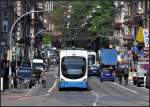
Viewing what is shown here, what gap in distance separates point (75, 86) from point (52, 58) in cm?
11422

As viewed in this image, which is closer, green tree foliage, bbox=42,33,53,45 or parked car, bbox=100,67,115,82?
parked car, bbox=100,67,115,82

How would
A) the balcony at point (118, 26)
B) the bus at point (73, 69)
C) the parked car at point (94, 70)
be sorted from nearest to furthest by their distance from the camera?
the bus at point (73, 69) < the parked car at point (94, 70) < the balcony at point (118, 26)

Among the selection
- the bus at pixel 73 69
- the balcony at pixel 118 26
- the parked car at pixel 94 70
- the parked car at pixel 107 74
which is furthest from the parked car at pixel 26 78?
the balcony at pixel 118 26

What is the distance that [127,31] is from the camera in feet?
382

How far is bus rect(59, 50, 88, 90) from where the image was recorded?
50.0 meters

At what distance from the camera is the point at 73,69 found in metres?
50.2

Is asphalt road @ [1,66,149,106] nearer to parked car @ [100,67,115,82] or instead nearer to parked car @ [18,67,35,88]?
parked car @ [18,67,35,88]

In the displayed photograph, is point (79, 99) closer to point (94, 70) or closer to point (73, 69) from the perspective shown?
point (73, 69)

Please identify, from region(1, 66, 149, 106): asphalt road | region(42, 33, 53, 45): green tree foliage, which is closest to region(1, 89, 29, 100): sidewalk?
region(1, 66, 149, 106): asphalt road

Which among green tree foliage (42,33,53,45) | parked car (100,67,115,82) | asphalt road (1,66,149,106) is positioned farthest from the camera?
green tree foliage (42,33,53,45)

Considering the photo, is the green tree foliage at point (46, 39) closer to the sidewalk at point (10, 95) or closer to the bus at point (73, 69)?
the bus at point (73, 69)

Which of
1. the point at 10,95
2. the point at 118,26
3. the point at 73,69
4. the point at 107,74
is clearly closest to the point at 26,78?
the point at 73,69

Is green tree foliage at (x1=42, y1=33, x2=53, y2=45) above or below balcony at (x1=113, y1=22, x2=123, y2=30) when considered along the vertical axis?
below

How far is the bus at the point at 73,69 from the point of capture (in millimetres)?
50000
